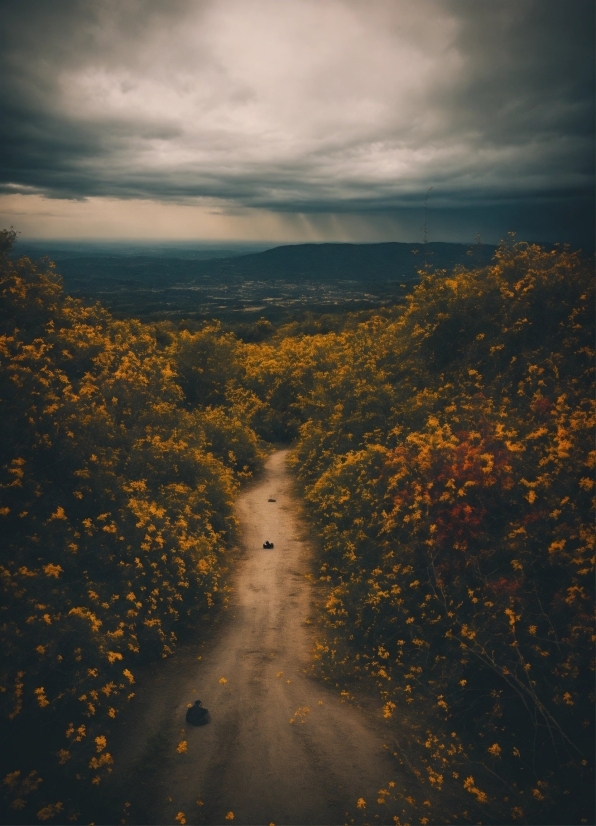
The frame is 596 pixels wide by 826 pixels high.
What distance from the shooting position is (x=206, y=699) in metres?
11.8

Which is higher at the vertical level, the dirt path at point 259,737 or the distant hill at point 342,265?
the distant hill at point 342,265

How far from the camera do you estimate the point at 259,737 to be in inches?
419

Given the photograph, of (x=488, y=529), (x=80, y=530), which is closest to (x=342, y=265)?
(x=488, y=529)

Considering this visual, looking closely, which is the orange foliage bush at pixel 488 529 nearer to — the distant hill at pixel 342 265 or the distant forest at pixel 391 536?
the distant forest at pixel 391 536

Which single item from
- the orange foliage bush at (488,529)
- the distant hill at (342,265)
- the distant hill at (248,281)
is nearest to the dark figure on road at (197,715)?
the orange foliage bush at (488,529)

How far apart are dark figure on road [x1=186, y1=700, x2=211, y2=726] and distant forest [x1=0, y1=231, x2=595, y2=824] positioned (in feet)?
5.38

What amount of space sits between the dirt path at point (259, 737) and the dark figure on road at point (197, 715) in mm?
198

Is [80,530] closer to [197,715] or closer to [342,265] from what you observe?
[197,715]

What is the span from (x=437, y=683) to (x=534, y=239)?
1426 centimetres

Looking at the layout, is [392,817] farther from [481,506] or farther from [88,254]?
[88,254]

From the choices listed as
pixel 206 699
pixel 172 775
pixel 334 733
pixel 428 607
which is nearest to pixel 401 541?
pixel 428 607

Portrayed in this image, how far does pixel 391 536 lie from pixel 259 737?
248 inches

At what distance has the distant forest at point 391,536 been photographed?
946cm

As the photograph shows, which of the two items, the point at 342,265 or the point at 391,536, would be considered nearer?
the point at 391,536
